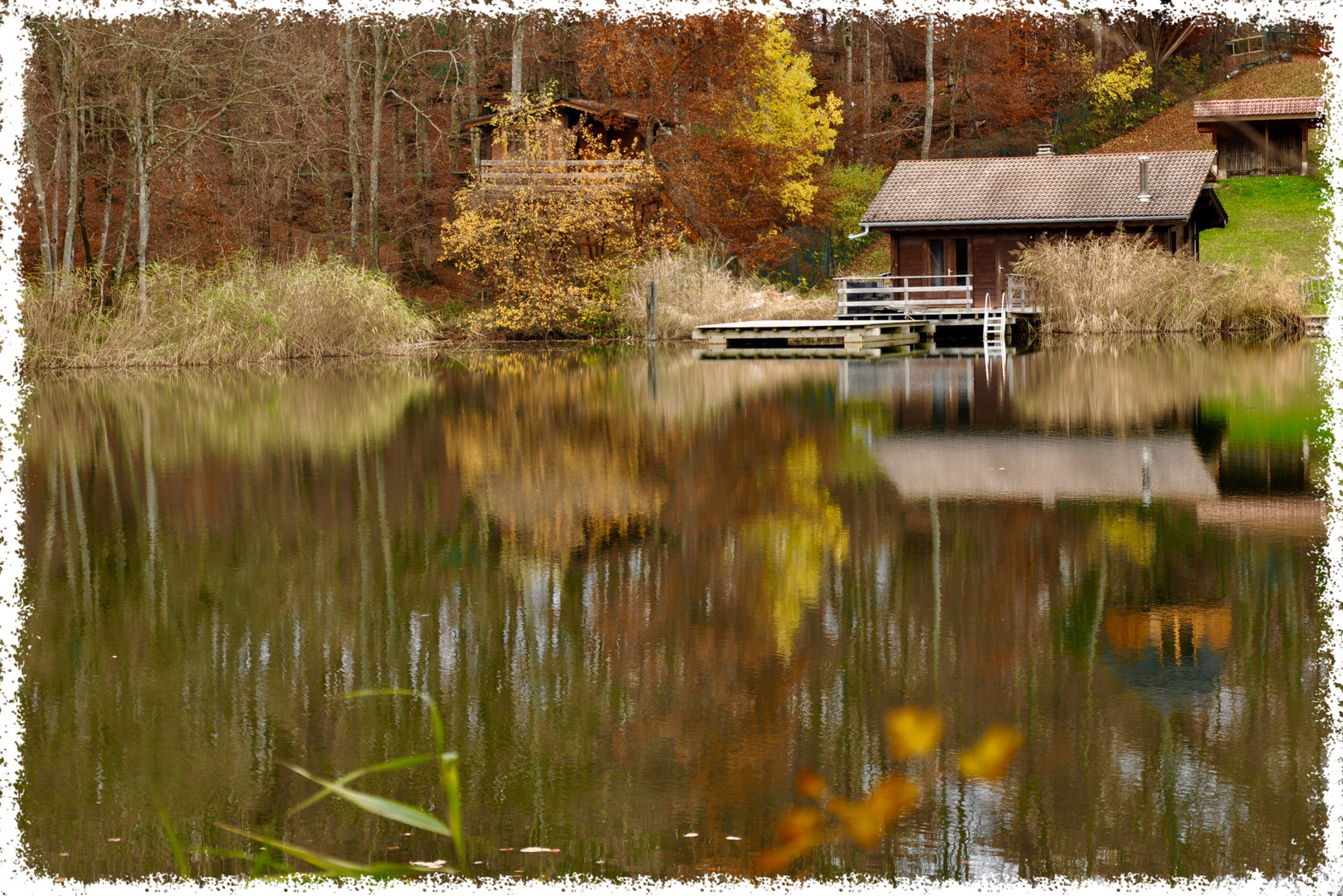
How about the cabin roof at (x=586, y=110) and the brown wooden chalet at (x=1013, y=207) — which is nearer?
the brown wooden chalet at (x=1013, y=207)

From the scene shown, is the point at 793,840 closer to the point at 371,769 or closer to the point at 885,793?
the point at 885,793

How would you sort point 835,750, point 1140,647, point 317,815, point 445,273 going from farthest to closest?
point 445,273 < point 1140,647 < point 835,750 < point 317,815

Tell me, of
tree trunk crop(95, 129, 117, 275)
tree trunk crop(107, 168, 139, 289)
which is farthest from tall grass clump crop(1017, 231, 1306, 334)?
tree trunk crop(95, 129, 117, 275)

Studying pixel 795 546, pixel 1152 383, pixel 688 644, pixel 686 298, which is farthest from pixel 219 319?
pixel 688 644

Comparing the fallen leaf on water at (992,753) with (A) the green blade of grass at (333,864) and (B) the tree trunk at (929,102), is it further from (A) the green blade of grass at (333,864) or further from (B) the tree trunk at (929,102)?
(B) the tree trunk at (929,102)

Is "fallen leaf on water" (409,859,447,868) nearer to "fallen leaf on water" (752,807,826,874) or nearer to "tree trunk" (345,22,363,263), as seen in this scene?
"fallen leaf on water" (752,807,826,874)

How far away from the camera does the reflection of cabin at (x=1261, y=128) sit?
5656 cm

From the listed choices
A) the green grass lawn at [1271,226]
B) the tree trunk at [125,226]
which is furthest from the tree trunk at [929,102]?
the tree trunk at [125,226]

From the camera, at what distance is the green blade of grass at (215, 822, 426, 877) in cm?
308

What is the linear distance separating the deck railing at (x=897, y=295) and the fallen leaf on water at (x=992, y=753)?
35965 millimetres

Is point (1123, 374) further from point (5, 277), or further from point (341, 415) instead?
point (5, 277)

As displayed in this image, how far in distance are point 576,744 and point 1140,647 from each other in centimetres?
274

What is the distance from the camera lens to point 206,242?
44.2 m

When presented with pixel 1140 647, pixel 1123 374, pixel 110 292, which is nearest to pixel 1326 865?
pixel 1140 647
